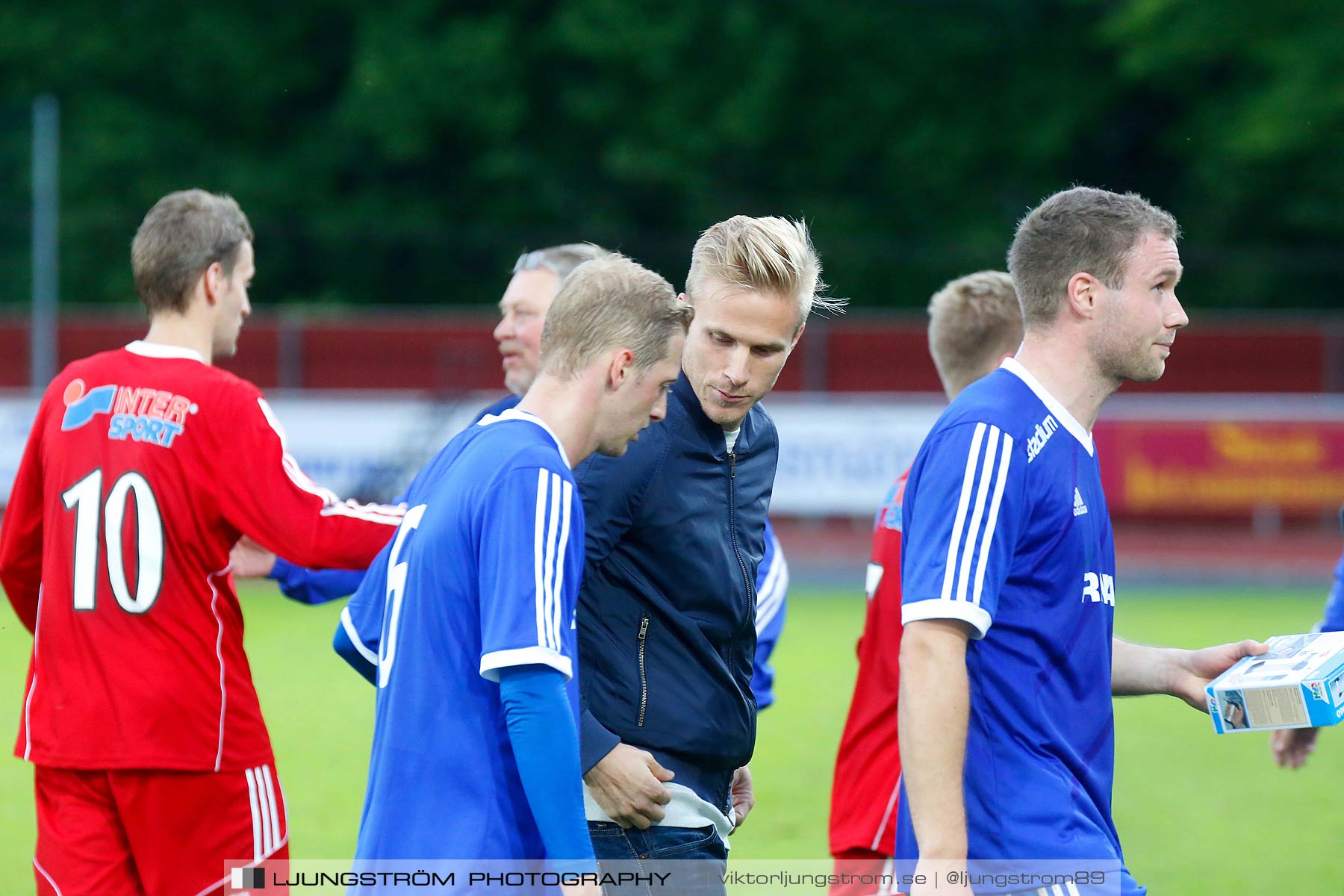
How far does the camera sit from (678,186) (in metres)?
31.8

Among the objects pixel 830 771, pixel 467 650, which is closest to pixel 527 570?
pixel 467 650

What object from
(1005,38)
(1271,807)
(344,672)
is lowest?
(1271,807)

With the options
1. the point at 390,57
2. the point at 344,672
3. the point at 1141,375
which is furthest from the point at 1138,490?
the point at 390,57

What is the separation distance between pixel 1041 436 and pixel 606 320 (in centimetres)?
89

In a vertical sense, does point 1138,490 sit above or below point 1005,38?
below

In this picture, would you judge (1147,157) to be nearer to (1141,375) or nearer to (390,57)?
(390,57)

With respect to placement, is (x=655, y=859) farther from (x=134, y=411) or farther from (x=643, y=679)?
(x=134, y=411)

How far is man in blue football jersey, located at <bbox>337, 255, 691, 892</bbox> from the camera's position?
281 centimetres

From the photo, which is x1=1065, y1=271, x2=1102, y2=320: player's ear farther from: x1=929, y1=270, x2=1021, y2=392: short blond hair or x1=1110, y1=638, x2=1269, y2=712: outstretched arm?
x1=929, y1=270, x2=1021, y2=392: short blond hair

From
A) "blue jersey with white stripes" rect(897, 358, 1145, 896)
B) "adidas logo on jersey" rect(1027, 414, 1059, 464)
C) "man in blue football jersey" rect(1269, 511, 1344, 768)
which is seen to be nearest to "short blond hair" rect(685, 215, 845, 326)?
"blue jersey with white stripes" rect(897, 358, 1145, 896)

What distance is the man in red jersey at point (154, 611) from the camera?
3.79 m

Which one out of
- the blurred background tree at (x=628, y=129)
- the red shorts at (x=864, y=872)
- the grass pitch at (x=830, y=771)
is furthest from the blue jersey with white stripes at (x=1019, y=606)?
the blurred background tree at (x=628, y=129)

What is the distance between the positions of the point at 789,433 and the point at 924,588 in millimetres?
14421

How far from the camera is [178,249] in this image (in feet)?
13.3
